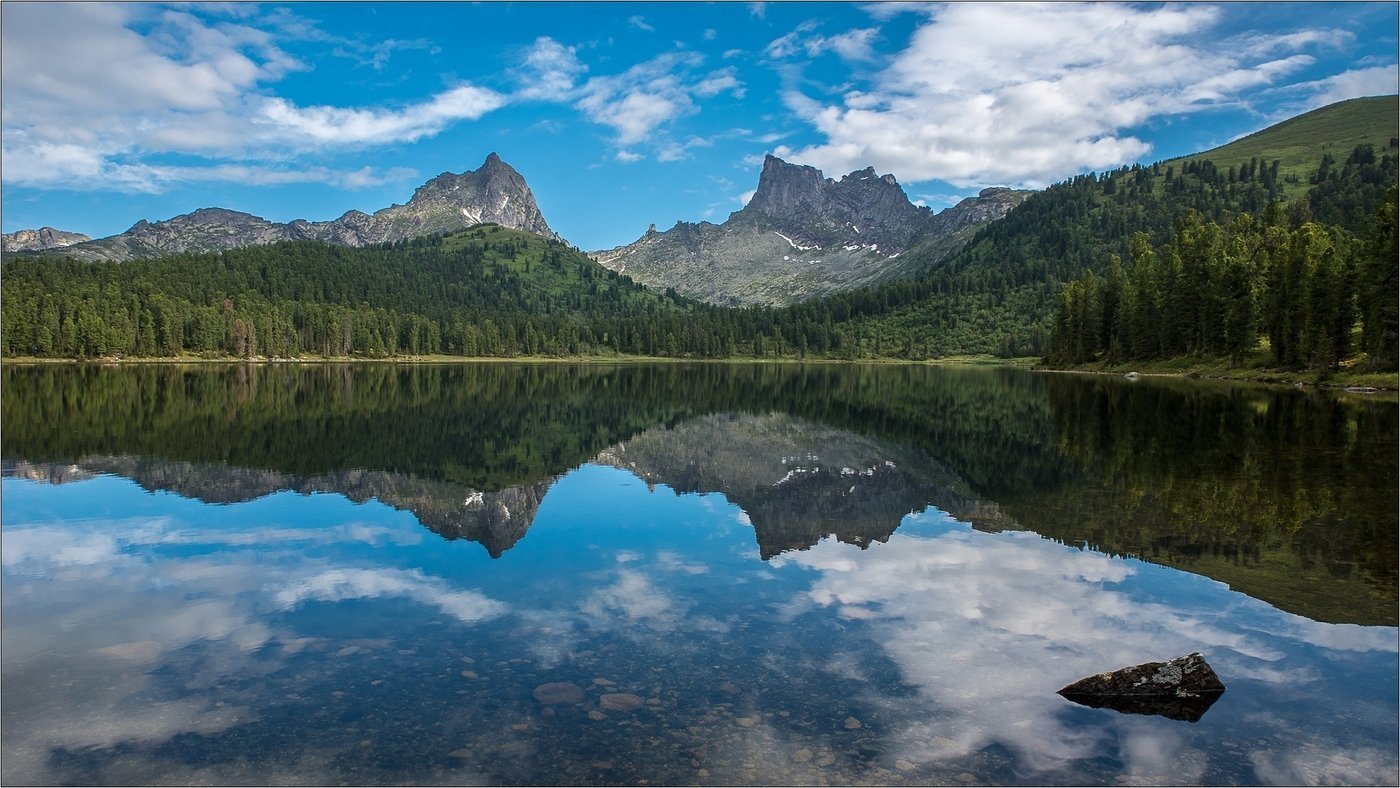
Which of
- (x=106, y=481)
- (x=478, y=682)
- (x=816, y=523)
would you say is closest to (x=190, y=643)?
(x=478, y=682)

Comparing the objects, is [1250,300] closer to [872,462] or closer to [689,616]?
[872,462]

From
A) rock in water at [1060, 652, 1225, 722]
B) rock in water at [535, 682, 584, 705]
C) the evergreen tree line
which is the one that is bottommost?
rock in water at [1060, 652, 1225, 722]

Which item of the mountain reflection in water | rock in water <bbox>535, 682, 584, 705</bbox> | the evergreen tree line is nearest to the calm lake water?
rock in water <bbox>535, 682, 584, 705</bbox>

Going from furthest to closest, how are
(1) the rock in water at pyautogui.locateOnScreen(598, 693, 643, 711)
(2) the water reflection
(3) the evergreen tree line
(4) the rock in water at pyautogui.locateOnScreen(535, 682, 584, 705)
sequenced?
(3) the evergreen tree line < (4) the rock in water at pyautogui.locateOnScreen(535, 682, 584, 705) < (1) the rock in water at pyautogui.locateOnScreen(598, 693, 643, 711) < (2) the water reflection

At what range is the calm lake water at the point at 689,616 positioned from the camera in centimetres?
1109

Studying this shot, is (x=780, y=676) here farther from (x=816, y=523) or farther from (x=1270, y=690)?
(x=816, y=523)

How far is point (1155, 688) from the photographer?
12.9 m

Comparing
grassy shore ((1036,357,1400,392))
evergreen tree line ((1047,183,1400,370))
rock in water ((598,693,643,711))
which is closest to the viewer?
rock in water ((598,693,643,711))

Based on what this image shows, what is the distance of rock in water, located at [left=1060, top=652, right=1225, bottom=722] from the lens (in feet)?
41.5

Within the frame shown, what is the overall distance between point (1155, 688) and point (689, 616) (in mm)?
9161

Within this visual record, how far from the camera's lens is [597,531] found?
26.4m

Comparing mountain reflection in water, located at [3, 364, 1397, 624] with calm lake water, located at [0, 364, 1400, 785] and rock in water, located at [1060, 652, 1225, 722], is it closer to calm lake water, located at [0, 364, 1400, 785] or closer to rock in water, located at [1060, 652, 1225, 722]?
calm lake water, located at [0, 364, 1400, 785]

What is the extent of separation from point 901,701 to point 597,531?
50.3ft

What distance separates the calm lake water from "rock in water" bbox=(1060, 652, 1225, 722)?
1.06ft
